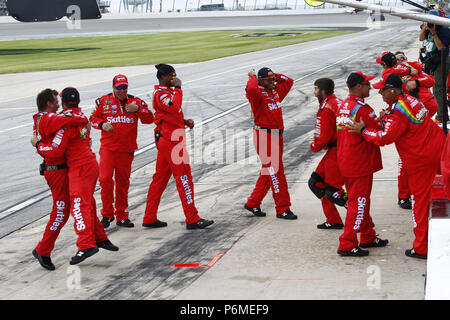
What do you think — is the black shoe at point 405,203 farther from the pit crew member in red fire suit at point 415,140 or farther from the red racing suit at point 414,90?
the pit crew member in red fire suit at point 415,140

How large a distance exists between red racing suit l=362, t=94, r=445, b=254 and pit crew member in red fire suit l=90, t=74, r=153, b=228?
325 cm

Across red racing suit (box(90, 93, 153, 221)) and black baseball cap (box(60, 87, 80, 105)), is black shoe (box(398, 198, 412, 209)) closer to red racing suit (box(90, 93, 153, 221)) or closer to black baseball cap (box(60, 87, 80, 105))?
red racing suit (box(90, 93, 153, 221))

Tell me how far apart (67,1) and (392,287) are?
372 cm

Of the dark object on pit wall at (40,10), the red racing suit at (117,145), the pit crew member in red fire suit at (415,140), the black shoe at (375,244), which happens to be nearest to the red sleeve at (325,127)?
the pit crew member in red fire suit at (415,140)

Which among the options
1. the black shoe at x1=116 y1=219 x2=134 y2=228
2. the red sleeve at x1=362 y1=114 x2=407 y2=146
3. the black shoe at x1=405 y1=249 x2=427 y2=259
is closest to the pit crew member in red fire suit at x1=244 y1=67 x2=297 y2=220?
the black shoe at x1=116 y1=219 x2=134 y2=228

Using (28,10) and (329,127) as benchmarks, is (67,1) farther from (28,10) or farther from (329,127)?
(329,127)

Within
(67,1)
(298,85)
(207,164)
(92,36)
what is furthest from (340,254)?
(92,36)

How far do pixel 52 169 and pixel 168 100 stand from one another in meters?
1.77

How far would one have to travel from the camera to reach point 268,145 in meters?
8.87

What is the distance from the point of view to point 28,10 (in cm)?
432

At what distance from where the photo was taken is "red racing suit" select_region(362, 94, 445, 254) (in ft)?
21.9

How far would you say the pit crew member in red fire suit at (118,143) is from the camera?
28.3 ft

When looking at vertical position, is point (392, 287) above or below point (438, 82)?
below

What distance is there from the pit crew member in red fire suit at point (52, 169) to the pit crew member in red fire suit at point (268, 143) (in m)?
2.50
